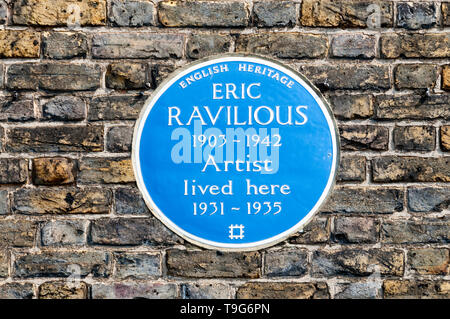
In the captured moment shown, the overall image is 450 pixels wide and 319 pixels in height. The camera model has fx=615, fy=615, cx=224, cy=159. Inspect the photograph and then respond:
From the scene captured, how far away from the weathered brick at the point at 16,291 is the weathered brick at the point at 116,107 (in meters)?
0.70

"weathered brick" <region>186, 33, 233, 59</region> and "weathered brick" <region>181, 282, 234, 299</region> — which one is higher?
"weathered brick" <region>186, 33, 233, 59</region>

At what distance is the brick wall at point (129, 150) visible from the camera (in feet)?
7.86

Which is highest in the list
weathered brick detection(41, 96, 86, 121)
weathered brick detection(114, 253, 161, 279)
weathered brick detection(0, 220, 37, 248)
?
weathered brick detection(41, 96, 86, 121)

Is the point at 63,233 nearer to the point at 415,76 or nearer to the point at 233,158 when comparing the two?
the point at 233,158

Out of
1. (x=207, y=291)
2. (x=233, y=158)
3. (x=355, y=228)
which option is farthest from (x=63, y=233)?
(x=355, y=228)

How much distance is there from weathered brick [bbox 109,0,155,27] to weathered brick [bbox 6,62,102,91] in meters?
0.20

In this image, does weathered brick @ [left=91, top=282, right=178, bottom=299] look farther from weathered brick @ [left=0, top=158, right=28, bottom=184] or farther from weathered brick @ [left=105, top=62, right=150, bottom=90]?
weathered brick @ [left=105, top=62, right=150, bottom=90]

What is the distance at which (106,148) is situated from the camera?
2398mm

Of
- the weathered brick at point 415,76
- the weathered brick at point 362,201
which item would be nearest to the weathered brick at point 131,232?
the weathered brick at point 362,201

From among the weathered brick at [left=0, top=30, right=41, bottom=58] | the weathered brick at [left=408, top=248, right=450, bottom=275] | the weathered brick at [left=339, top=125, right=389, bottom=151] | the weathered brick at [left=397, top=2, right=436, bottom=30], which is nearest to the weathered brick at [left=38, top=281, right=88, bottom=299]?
the weathered brick at [left=0, top=30, right=41, bottom=58]

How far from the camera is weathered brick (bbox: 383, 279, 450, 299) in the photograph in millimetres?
2400

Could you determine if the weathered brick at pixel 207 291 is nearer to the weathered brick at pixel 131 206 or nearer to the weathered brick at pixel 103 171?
the weathered brick at pixel 131 206
